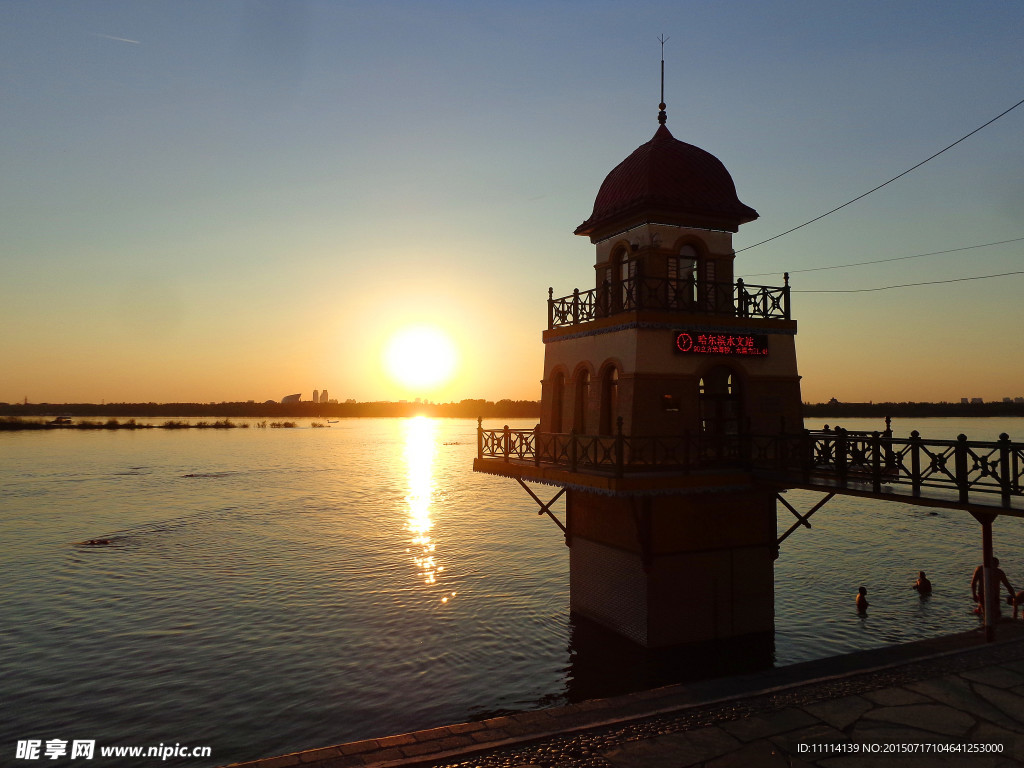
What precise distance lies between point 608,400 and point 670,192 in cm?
606

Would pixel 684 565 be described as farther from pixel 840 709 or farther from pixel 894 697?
pixel 840 709

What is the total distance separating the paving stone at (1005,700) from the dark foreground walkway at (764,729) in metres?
0.02

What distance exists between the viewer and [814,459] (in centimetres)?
1605

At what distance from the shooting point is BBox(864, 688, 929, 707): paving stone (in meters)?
10.2

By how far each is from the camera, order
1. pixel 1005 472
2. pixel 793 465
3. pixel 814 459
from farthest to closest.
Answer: pixel 793 465
pixel 814 459
pixel 1005 472

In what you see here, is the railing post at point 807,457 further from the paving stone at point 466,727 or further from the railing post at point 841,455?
the paving stone at point 466,727

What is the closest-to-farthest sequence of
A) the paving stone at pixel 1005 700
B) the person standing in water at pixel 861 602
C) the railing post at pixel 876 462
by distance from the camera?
the paving stone at pixel 1005 700 < the railing post at pixel 876 462 < the person standing in water at pixel 861 602

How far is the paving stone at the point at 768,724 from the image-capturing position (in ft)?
30.6

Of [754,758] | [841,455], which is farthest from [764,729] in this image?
[841,455]

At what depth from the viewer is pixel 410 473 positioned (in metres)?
85.4

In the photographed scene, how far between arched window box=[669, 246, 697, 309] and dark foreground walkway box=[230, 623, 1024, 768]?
965 cm

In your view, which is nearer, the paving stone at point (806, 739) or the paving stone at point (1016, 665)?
the paving stone at point (806, 739)


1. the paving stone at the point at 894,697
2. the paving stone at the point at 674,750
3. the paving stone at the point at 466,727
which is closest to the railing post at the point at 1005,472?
the paving stone at the point at 894,697

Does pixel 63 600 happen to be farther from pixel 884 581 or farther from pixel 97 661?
pixel 884 581
